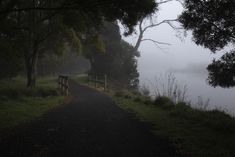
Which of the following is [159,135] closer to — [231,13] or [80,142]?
[80,142]

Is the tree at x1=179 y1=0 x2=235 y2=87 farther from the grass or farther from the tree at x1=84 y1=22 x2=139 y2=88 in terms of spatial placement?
the tree at x1=84 y1=22 x2=139 y2=88

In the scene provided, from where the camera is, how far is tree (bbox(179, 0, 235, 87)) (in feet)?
34.3

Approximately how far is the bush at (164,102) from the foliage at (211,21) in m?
4.47

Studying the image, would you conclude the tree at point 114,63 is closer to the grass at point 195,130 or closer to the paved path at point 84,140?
the grass at point 195,130

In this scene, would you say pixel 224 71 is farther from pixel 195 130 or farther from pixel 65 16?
pixel 65 16

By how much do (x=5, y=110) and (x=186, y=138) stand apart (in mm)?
8425

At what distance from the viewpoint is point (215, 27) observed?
1102cm

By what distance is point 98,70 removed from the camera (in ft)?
153

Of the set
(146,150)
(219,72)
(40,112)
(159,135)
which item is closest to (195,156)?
(146,150)

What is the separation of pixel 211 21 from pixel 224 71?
1694 millimetres

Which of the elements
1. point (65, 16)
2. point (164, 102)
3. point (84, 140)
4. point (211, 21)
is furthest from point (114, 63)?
point (84, 140)

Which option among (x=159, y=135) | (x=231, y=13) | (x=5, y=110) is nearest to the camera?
(x=159, y=135)

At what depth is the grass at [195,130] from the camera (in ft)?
25.1

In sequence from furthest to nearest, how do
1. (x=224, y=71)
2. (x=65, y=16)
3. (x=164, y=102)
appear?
1. (x=65, y=16)
2. (x=164, y=102)
3. (x=224, y=71)
